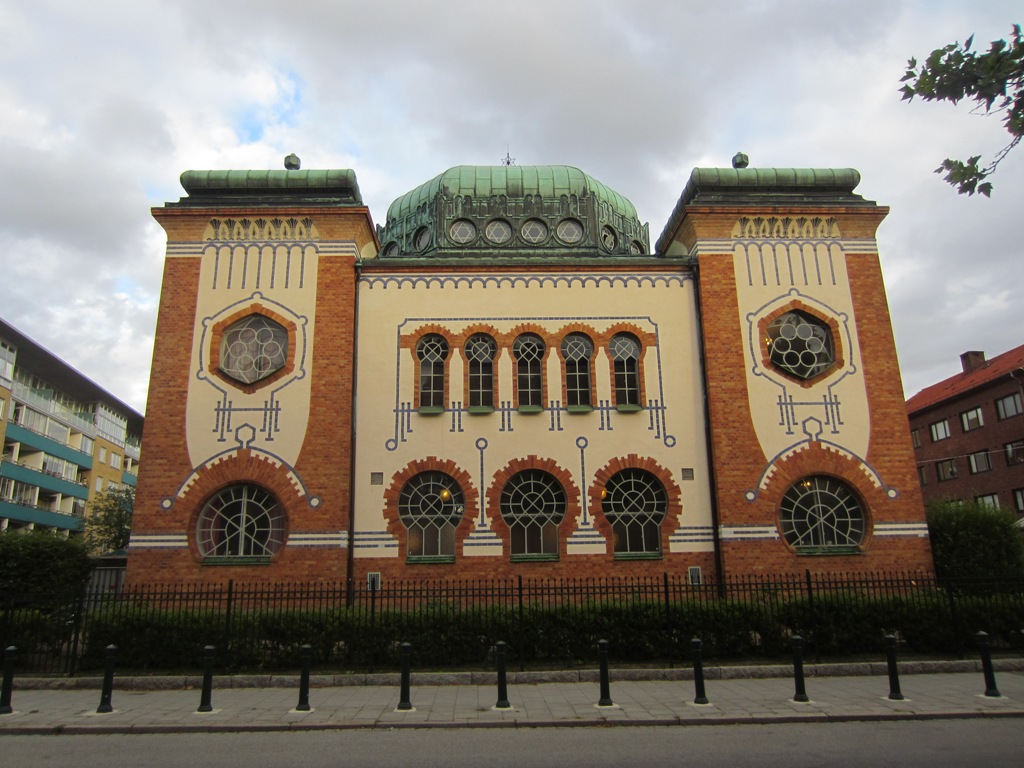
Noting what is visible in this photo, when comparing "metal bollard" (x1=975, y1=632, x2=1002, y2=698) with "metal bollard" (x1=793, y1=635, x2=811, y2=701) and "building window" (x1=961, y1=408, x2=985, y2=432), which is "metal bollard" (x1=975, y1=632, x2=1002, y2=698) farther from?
"building window" (x1=961, y1=408, x2=985, y2=432)

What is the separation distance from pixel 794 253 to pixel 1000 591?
30.0ft

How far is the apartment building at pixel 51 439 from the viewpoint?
152ft

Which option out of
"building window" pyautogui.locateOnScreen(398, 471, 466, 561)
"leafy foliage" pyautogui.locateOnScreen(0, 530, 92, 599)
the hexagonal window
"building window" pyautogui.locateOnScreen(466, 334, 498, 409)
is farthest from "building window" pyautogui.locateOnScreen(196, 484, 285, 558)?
the hexagonal window

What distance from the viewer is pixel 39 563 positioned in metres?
15.2

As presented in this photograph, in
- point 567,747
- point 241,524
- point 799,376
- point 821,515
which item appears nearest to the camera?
point 567,747

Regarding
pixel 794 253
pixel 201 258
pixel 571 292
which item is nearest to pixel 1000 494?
pixel 794 253

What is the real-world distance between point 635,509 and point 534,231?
29.5 feet

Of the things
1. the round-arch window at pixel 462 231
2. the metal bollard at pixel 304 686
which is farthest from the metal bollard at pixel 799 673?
the round-arch window at pixel 462 231

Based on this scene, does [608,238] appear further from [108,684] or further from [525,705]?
[108,684]

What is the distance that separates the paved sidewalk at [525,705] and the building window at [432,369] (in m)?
7.58

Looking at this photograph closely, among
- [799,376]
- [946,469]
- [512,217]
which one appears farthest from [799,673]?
[946,469]

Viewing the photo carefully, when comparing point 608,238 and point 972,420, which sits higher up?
point 608,238

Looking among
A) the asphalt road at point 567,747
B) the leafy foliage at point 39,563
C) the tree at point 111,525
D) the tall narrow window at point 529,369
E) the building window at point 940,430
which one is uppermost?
the building window at point 940,430

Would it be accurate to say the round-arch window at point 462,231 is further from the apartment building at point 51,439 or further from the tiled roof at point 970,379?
the apartment building at point 51,439
